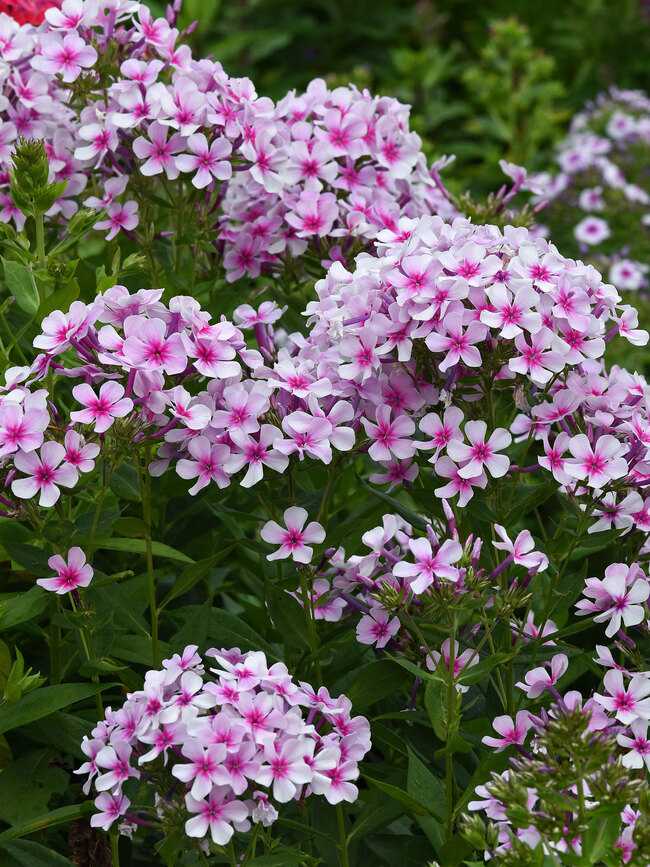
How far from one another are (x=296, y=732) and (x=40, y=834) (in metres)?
0.69

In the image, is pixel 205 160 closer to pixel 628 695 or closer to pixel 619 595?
pixel 619 595

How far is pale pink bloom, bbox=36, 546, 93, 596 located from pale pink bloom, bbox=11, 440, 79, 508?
0.12m

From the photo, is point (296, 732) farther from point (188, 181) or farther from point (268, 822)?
point (188, 181)

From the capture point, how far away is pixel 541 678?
1657mm

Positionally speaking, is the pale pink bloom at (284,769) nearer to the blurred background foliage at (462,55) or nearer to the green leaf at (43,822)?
the green leaf at (43,822)

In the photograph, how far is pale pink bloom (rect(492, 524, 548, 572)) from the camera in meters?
1.62

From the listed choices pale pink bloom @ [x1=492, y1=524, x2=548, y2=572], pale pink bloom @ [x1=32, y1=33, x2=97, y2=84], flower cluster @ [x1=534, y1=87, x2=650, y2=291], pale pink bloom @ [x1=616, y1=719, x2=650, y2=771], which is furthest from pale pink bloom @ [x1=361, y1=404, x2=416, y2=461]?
flower cluster @ [x1=534, y1=87, x2=650, y2=291]

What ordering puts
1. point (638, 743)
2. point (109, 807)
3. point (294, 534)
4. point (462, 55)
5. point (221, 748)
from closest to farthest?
point (221, 748) < point (109, 807) < point (638, 743) < point (294, 534) < point (462, 55)

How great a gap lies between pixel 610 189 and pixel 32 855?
11.6 feet

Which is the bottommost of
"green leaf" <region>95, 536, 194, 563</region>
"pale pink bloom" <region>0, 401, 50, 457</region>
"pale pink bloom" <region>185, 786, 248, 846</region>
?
"green leaf" <region>95, 536, 194, 563</region>

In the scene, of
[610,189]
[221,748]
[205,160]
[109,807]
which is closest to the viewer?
[221,748]

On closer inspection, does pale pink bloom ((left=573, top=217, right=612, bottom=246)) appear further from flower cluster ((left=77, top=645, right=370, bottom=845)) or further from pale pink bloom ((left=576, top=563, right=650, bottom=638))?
flower cluster ((left=77, top=645, right=370, bottom=845))

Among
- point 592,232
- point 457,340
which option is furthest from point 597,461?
point 592,232

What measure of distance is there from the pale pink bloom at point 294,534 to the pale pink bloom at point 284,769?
35 centimetres
